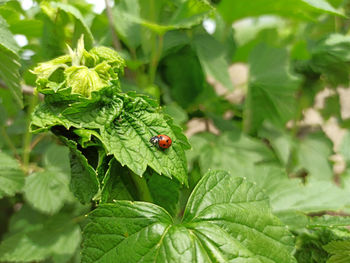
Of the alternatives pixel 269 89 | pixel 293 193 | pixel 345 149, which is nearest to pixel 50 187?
pixel 293 193

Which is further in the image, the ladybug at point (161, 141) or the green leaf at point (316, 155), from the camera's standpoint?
the green leaf at point (316, 155)

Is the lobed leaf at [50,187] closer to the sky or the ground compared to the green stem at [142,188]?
closer to the ground

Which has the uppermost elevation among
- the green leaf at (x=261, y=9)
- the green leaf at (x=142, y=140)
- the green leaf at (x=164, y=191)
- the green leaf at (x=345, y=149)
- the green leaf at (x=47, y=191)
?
the green leaf at (x=261, y=9)

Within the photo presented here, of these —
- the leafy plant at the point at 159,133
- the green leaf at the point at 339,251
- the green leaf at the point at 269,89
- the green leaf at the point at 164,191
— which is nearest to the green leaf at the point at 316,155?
the leafy plant at the point at 159,133

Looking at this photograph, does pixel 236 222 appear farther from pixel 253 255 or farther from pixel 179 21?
pixel 179 21

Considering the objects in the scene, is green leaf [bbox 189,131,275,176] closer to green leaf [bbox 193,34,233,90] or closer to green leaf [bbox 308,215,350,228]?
green leaf [bbox 193,34,233,90]

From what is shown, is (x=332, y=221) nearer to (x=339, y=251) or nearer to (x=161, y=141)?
(x=339, y=251)

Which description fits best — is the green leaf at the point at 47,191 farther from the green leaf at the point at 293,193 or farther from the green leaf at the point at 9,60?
the green leaf at the point at 293,193
